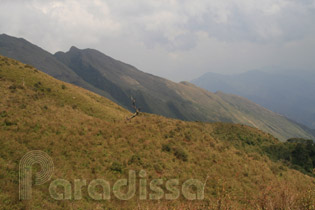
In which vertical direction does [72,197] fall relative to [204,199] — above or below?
above

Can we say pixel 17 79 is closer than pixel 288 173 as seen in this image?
No

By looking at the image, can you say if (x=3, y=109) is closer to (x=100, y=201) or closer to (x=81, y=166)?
(x=81, y=166)

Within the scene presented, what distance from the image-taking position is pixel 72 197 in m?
11.1

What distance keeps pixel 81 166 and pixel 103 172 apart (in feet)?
5.88

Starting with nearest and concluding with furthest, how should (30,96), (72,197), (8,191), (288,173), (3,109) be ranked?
1. (8,191)
2. (72,197)
3. (3,109)
4. (288,173)
5. (30,96)

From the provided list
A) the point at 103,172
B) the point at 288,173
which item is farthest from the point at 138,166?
the point at 288,173

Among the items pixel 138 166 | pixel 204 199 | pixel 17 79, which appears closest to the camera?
pixel 204 199
